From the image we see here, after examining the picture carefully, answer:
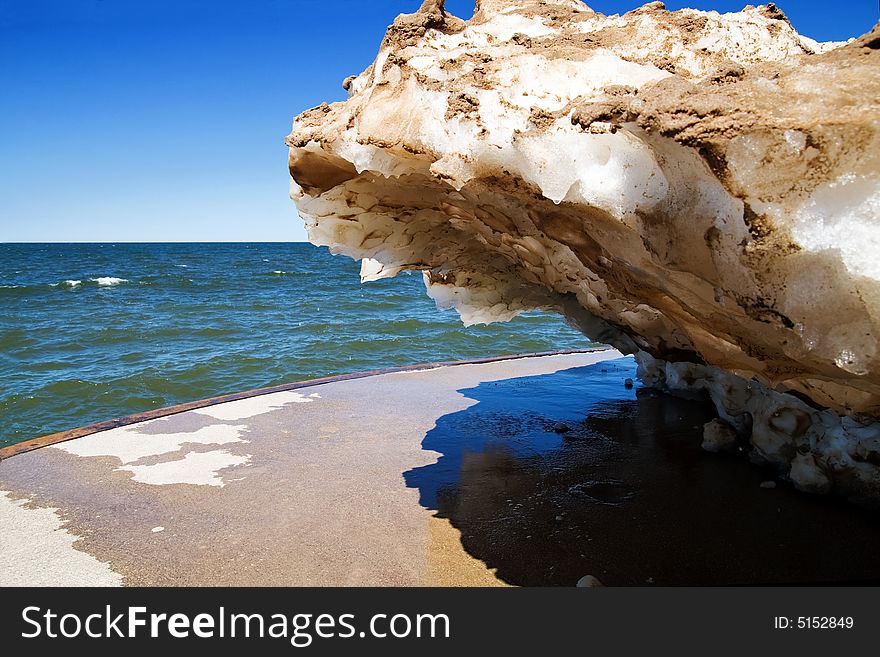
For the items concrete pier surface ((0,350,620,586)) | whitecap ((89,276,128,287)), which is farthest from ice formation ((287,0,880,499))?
whitecap ((89,276,128,287))

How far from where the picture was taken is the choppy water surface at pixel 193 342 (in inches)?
369

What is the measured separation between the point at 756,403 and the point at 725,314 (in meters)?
2.07

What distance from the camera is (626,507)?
10.9 ft

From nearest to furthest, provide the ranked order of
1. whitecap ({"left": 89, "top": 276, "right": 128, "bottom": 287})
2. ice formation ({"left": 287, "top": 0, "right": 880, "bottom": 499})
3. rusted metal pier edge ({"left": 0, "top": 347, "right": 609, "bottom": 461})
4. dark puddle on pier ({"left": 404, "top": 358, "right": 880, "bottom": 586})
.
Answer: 1. ice formation ({"left": 287, "top": 0, "right": 880, "bottom": 499})
2. dark puddle on pier ({"left": 404, "top": 358, "right": 880, "bottom": 586})
3. rusted metal pier edge ({"left": 0, "top": 347, "right": 609, "bottom": 461})
4. whitecap ({"left": 89, "top": 276, "right": 128, "bottom": 287})

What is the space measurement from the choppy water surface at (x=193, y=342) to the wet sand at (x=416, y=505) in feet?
16.1

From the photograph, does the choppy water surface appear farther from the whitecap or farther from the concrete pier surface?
the concrete pier surface

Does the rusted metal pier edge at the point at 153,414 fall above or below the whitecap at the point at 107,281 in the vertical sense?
below

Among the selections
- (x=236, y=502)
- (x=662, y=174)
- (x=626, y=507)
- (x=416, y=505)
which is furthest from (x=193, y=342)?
(x=662, y=174)

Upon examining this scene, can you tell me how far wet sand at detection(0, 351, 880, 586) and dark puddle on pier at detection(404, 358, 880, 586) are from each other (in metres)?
0.01

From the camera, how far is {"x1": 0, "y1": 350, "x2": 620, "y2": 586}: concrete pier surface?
2766mm

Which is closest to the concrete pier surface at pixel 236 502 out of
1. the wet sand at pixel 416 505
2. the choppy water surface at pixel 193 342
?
the wet sand at pixel 416 505

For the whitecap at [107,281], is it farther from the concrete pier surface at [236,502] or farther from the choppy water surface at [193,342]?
the concrete pier surface at [236,502]

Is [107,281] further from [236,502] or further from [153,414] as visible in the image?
[236,502]
